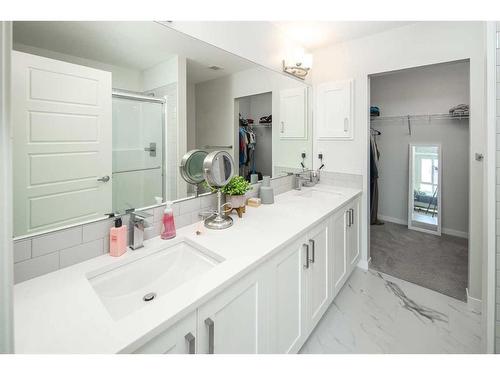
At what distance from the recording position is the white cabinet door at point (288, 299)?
3.81 ft

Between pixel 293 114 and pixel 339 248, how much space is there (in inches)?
54.3

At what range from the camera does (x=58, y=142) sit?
0.94m

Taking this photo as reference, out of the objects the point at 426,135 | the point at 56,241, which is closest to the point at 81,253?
the point at 56,241

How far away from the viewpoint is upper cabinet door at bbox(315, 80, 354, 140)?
8.13 ft

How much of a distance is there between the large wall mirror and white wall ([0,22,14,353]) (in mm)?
638

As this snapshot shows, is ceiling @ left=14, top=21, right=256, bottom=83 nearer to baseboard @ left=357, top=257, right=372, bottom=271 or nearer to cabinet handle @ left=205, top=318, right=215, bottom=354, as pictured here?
cabinet handle @ left=205, top=318, right=215, bottom=354

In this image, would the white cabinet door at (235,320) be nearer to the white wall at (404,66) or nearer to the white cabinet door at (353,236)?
the white cabinet door at (353,236)

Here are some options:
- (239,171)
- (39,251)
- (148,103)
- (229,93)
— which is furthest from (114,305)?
(229,93)

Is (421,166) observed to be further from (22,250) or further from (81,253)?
(22,250)

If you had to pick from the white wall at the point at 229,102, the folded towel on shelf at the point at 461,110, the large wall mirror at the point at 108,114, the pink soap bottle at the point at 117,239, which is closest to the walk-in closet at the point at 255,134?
the white wall at the point at 229,102

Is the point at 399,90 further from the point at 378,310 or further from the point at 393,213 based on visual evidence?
the point at 378,310

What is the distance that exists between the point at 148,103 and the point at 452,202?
3.95 metres

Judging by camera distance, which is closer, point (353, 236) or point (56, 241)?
point (56, 241)

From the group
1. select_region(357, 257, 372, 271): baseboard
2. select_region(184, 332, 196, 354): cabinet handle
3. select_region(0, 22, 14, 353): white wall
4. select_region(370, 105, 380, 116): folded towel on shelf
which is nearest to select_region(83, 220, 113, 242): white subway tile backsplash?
select_region(184, 332, 196, 354): cabinet handle
